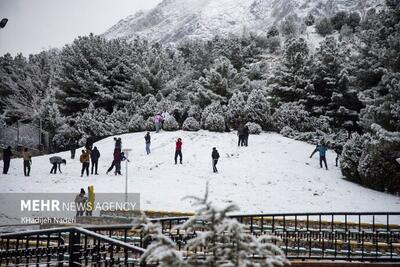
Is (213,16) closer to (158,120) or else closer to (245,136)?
(158,120)

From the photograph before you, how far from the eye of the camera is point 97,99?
4438 centimetres

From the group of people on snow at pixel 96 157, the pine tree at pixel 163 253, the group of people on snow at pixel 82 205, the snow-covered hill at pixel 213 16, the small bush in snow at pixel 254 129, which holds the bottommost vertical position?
the group of people on snow at pixel 82 205

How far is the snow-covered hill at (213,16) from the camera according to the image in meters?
106

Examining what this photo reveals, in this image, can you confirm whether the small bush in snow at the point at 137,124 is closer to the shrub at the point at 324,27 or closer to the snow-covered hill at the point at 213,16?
the shrub at the point at 324,27

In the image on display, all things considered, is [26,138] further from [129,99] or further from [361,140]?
[361,140]

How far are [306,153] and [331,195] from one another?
7.66 m

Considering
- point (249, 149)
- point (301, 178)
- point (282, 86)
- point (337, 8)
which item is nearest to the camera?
point (301, 178)

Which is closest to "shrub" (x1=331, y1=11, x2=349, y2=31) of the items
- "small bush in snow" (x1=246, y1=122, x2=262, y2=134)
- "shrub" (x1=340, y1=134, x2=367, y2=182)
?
"small bush in snow" (x1=246, y1=122, x2=262, y2=134)

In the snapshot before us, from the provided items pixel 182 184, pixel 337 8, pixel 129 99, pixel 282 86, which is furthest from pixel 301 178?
pixel 337 8

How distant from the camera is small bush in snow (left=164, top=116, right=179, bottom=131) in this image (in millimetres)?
34750

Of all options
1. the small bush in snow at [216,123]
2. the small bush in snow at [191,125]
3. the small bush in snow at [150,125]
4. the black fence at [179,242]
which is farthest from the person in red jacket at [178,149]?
the black fence at [179,242]

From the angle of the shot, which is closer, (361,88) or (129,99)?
(361,88)

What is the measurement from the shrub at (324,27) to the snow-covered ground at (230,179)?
44.8m

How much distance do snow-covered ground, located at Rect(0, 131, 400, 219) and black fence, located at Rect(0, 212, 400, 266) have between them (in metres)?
2.61
